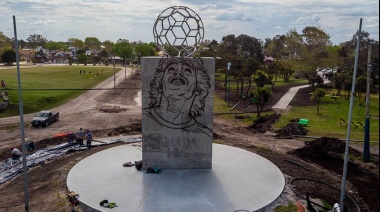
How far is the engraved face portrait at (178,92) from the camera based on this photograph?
59.1 feet

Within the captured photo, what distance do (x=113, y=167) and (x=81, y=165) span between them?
2.09m

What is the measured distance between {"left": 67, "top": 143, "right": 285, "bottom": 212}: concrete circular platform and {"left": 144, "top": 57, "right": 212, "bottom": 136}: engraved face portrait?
3.00 meters

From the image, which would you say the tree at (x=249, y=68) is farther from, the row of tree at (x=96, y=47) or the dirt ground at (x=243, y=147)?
the row of tree at (x=96, y=47)

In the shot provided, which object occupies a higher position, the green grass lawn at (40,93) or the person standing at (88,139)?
the green grass lawn at (40,93)

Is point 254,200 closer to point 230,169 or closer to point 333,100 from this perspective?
point 230,169

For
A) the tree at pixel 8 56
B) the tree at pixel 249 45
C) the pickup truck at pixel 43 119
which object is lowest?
the pickup truck at pixel 43 119

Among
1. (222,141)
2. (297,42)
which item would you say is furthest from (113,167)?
(297,42)

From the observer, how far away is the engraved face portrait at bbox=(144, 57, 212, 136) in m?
18.0

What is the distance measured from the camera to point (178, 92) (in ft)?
59.6

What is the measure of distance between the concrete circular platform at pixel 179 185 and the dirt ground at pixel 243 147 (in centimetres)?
90

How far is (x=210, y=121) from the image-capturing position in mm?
18578

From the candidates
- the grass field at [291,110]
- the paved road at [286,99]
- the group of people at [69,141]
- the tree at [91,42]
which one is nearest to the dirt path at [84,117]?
the grass field at [291,110]

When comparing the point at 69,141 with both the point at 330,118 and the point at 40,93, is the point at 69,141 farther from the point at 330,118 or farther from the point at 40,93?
the point at 330,118

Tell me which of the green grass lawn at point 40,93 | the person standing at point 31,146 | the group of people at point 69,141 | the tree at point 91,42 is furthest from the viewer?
the tree at point 91,42
